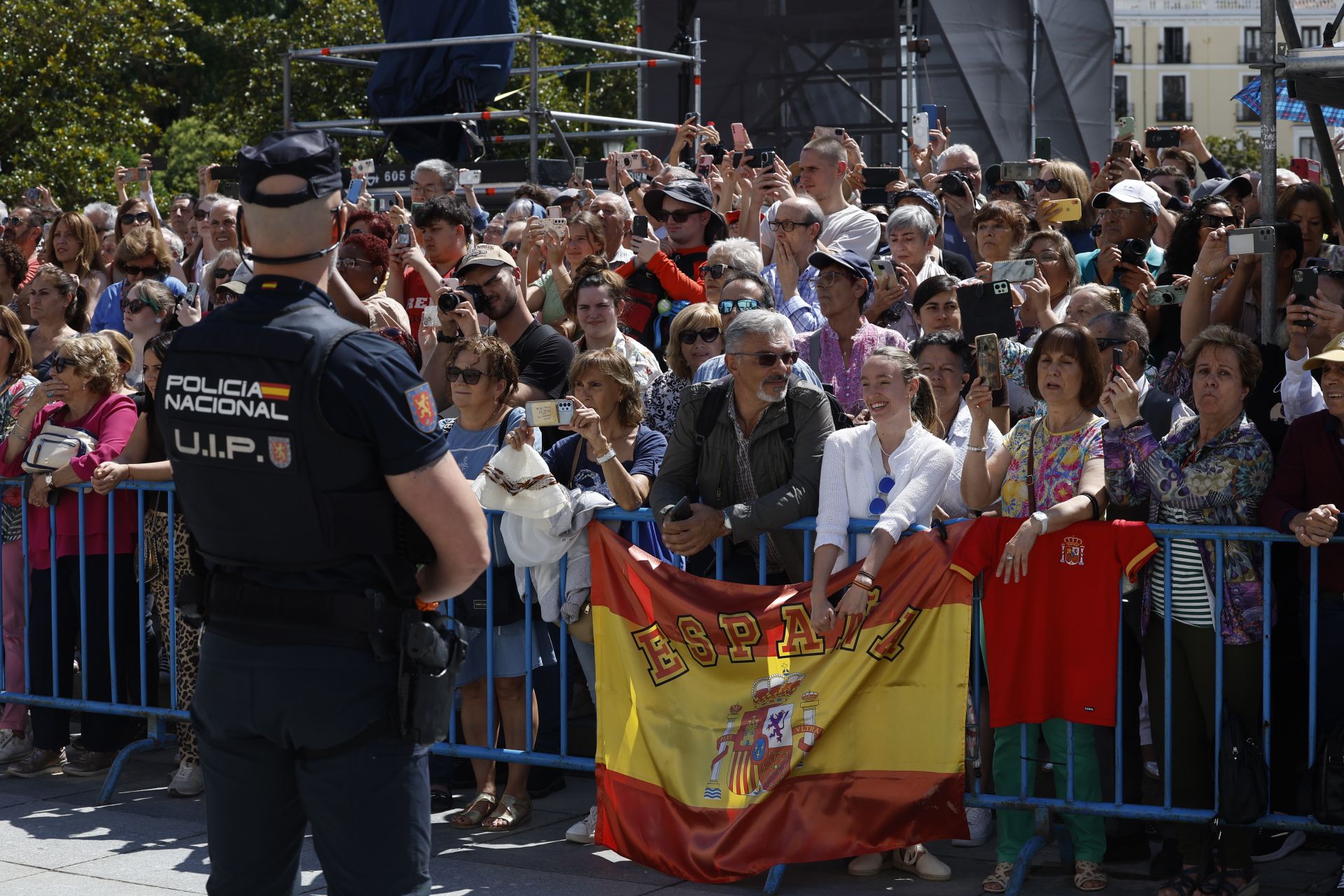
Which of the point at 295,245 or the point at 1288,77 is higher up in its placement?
the point at 1288,77

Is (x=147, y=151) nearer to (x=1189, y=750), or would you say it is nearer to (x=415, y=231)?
(x=415, y=231)

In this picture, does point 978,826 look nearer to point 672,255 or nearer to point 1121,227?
point 1121,227

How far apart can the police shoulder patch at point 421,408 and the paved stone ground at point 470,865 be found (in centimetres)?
255

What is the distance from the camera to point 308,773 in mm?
3527

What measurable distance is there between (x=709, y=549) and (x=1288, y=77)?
2.85 metres

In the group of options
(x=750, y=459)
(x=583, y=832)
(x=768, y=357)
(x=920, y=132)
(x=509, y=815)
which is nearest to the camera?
(x=768, y=357)

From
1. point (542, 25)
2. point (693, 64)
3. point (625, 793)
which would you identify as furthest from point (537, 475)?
point (542, 25)

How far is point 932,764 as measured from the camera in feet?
18.0

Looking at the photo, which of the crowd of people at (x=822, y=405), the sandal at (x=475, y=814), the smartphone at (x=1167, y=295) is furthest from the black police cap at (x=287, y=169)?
the smartphone at (x=1167, y=295)

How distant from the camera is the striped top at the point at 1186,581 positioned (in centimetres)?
534

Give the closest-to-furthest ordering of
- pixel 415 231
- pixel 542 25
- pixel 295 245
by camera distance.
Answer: pixel 295 245 < pixel 415 231 < pixel 542 25

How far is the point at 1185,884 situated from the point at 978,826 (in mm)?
877

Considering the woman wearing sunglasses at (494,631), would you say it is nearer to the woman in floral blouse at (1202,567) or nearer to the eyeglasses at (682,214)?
the eyeglasses at (682,214)

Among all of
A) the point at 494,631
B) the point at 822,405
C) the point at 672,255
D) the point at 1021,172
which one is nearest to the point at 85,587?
the point at 494,631
